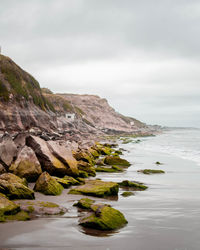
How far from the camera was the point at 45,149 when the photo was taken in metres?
10.3

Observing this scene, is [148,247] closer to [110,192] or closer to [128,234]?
[128,234]

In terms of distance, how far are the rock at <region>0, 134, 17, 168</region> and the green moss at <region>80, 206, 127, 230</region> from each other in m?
4.92

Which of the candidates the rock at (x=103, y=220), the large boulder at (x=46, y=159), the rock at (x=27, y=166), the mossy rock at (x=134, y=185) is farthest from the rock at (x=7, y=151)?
the rock at (x=103, y=220)

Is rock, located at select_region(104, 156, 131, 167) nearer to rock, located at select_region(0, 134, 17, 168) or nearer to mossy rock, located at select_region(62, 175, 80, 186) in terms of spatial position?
mossy rock, located at select_region(62, 175, 80, 186)

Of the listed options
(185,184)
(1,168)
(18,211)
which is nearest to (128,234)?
(18,211)

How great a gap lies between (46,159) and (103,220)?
5325 millimetres

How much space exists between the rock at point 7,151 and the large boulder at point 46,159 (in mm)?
719

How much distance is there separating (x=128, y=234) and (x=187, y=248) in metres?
1.03

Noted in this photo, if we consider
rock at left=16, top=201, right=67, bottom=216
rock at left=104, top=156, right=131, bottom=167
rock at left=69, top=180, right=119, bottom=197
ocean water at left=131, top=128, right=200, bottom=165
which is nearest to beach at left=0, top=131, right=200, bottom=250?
rock at left=16, top=201, right=67, bottom=216

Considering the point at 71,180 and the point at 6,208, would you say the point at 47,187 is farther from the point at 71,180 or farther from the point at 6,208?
the point at 6,208

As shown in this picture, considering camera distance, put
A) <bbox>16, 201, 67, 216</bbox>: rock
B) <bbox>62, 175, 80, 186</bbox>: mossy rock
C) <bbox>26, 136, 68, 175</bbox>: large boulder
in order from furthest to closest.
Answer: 1. <bbox>26, 136, 68, 175</bbox>: large boulder
2. <bbox>62, 175, 80, 186</bbox>: mossy rock
3. <bbox>16, 201, 67, 216</bbox>: rock

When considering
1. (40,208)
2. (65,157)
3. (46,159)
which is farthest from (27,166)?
(40,208)

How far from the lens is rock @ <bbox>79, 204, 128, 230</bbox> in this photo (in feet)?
16.3

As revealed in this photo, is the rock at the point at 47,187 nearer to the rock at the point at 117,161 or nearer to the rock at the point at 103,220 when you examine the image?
the rock at the point at 103,220
